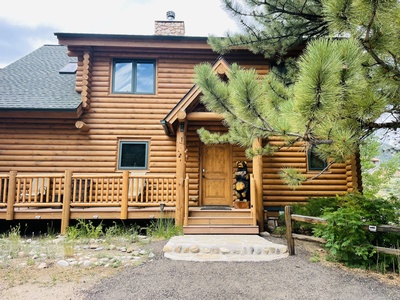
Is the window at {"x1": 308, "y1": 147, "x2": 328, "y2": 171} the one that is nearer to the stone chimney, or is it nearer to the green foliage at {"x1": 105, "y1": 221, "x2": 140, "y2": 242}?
the green foliage at {"x1": 105, "y1": 221, "x2": 140, "y2": 242}

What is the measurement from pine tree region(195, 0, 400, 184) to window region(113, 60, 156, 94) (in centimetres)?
505

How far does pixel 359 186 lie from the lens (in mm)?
8234

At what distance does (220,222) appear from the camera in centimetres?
645

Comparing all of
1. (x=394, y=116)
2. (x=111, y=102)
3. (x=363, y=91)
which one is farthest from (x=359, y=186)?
(x=111, y=102)

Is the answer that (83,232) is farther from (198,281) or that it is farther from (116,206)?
(198,281)

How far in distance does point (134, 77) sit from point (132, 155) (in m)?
2.61

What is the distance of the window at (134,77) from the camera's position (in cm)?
876

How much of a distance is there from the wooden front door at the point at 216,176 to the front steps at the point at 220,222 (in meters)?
1.55

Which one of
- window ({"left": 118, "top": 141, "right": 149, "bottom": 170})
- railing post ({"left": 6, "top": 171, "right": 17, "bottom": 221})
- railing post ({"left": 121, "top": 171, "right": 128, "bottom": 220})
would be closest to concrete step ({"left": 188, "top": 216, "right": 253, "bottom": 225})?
railing post ({"left": 121, "top": 171, "right": 128, "bottom": 220})

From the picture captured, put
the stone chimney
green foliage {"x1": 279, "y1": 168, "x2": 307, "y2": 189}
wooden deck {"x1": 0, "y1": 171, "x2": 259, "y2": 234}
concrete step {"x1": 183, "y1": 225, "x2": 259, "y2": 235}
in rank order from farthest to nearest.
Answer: the stone chimney < wooden deck {"x1": 0, "y1": 171, "x2": 259, "y2": 234} < concrete step {"x1": 183, "y1": 225, "x2": 259, "y2": 235} < green foliage {"x1": 279, "y1": 168, "x2": 307, "y2": 189}

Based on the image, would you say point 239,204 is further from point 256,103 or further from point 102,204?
point 256,103

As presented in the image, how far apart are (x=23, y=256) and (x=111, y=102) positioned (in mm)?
5133

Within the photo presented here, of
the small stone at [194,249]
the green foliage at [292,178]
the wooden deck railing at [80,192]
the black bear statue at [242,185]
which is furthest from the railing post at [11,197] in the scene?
the green foliage at [292,178]

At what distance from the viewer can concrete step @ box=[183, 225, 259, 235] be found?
20.3 feet
